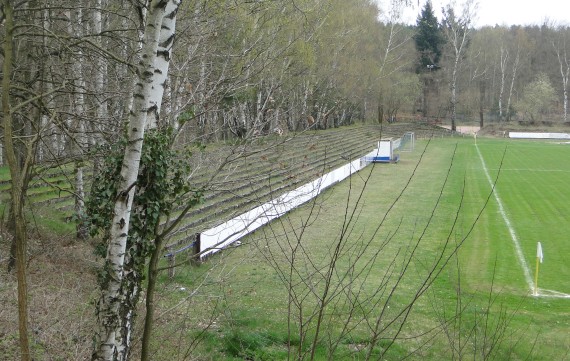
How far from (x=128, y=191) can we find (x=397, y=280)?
7.76 feet

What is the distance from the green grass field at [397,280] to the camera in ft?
15.0

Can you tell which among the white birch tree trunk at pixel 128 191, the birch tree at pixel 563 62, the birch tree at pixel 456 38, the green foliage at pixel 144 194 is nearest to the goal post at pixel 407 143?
the birch tree at pixel 456 38

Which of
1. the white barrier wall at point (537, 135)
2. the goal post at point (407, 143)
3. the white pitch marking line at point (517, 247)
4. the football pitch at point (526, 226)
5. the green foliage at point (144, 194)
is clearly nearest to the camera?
→ the green foliage at point (144, 194)

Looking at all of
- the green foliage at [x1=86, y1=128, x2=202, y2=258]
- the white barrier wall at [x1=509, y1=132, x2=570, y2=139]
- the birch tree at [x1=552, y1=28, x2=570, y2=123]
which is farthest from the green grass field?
the birch tree at [x1=552, y1=28, x2=570, y2=123]

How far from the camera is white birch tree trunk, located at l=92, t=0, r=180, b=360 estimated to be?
3684 millimetres

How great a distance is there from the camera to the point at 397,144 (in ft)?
147

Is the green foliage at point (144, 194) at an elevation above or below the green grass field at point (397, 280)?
above

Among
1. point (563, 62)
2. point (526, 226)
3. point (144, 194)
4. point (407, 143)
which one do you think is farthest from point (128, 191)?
point (563, 62)

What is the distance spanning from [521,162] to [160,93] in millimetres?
36942

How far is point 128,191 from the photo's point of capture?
3.76 meters

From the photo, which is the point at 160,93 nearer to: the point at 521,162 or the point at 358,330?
the point at 358,330

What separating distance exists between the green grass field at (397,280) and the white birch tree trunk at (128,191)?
84 centimetres

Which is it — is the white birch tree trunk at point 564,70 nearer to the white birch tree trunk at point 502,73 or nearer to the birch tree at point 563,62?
the birch tree at point 563,62

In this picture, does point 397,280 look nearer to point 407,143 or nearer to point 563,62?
point 407,143
